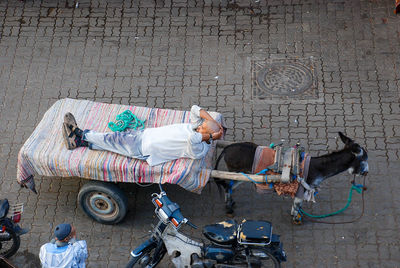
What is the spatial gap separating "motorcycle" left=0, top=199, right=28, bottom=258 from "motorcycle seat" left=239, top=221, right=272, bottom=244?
10.0ft

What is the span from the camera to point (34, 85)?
11328mm

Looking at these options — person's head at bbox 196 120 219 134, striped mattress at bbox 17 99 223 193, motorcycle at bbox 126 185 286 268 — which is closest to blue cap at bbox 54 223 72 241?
motorcycle at bbox 126 185 286 268

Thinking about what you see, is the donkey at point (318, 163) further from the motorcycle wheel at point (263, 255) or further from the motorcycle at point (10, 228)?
the motorcycle at point (10, 228)

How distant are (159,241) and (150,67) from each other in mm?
4559

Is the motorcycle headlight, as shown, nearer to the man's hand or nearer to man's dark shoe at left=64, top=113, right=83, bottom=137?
the man's hand

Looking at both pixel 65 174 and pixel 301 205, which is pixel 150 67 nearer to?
pixel 65 174

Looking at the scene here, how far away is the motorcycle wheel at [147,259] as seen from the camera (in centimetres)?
770

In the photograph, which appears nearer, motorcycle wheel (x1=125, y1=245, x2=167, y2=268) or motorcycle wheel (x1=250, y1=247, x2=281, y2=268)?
motorcycle wheel (x1=250, y1=247, x2=281, y2=268)

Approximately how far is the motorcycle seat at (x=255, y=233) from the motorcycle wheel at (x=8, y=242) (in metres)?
3.12

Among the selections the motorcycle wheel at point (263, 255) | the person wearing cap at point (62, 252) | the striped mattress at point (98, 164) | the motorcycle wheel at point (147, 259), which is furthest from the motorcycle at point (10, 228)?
the motorcycle wheel at point (263, 255)

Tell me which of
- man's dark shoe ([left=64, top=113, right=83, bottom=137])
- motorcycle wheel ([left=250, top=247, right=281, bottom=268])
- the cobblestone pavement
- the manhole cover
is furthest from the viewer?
Answer: the manhole cover

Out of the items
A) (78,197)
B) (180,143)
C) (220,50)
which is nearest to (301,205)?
(180,143)

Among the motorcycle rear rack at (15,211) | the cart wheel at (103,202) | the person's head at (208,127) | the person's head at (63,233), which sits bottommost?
the person's head at (63,233)

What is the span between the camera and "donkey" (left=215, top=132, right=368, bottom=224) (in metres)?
7.98
